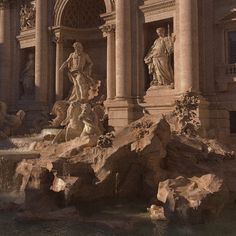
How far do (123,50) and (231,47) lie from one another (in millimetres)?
4439

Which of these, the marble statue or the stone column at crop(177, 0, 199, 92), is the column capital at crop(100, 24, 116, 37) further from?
the marble statue

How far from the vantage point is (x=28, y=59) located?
23766 millimetres

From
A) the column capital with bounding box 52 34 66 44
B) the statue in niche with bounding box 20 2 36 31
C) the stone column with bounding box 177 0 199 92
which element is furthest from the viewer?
the statue in niche with bounding box 20 2 36 31

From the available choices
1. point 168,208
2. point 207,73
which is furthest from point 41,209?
point 207,73

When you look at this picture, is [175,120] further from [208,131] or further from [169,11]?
[169,11]

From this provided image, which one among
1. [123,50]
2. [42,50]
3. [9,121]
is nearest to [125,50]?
[123,50]

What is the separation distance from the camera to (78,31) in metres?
21.7

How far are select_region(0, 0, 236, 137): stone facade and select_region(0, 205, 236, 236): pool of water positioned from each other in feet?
20.9

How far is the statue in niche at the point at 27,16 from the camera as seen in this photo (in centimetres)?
2288

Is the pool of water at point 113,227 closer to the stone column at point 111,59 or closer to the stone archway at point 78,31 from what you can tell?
the stone column at point 111,59

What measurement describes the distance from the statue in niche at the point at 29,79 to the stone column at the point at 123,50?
6755 mm

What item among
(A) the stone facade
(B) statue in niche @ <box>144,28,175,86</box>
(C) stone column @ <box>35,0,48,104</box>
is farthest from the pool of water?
(C) stone column @ <box>35,0,48,104</box>

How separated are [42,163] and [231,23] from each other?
8.93 meters

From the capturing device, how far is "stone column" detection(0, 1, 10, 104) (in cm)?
2327
